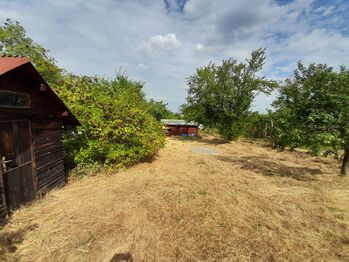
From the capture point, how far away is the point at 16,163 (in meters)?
5.08

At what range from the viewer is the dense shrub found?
348 inches

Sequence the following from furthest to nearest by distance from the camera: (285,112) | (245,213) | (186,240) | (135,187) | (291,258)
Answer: (285,112)
(135,187)
(245,213)
(186,240)
(291,258)

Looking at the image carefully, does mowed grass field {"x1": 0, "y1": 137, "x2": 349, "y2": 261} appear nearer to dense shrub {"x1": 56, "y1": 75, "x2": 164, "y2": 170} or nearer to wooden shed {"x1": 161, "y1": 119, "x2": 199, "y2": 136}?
dense shrub {"x1": 56, "y1": 75, "x2": 164, "y2": 170}

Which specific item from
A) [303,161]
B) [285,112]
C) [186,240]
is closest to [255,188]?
[285,112]

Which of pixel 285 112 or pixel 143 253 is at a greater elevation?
pixel 285 112

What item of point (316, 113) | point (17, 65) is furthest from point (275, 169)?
point (17, 65)

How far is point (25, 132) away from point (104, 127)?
12.3ft

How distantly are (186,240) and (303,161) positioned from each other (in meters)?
11.0

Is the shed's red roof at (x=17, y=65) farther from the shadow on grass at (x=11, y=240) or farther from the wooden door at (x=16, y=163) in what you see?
the shadow on grass at (x=11, y=240)

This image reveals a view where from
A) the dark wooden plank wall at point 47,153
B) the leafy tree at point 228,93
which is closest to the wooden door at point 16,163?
the dark wooden plank wall at point 47,153

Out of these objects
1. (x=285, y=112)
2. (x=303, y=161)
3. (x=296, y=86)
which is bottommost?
(x=303, y=161)

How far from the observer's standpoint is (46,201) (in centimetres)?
594

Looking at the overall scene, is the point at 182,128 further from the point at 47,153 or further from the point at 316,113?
the point at 47,153

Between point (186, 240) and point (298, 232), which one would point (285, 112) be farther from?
point (186, 240)
